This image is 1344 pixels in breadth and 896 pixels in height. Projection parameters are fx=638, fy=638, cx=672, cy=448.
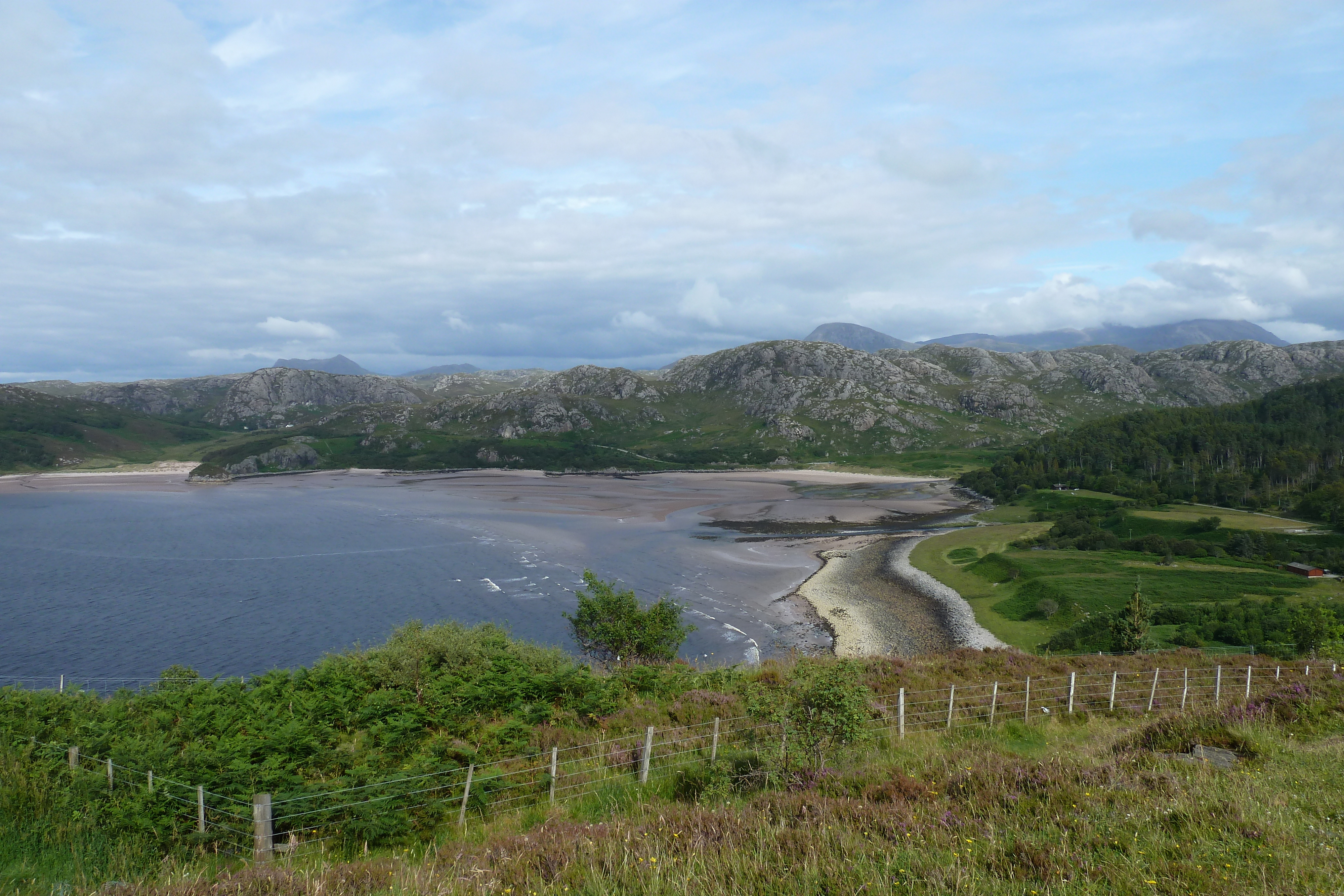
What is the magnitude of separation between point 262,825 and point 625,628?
32.8m

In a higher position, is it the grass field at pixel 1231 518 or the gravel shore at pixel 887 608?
the grass field at pixel 1231 518

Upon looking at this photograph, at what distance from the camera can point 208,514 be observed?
14838 cm

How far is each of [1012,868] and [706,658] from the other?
5035 cm

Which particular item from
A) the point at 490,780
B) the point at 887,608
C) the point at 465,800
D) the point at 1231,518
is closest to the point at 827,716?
the point at 465,800

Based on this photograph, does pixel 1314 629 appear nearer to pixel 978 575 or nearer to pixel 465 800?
pixel 978 575

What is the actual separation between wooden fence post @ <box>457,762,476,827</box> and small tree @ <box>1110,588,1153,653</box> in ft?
150

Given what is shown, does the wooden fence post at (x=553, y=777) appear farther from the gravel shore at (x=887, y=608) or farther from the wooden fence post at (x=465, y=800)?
the gravel shore at (x=887, y=608)

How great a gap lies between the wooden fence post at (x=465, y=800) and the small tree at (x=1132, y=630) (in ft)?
150

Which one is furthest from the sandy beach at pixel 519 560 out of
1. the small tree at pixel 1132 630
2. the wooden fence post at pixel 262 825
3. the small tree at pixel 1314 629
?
the wooden fence post at pixel 262 825

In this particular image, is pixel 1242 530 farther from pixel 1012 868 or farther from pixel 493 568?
pixel 1012 868

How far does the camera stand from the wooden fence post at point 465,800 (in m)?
13.8

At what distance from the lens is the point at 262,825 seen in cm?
1215

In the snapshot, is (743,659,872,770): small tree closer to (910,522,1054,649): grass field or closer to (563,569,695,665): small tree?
(563,569,695,665): small tree

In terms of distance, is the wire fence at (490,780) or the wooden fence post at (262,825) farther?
the wire fence at (490,780)
